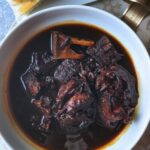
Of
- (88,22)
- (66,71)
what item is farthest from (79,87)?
(88,22)

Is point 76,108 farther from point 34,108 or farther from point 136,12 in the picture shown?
point 136,12

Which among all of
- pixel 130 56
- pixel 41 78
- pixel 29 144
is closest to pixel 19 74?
pixel 41 78

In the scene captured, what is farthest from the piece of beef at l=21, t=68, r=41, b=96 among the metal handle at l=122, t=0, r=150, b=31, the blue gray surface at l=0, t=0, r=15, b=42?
the metal handle at l=122, t=0, r=150, b=31

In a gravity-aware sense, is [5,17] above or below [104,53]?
above

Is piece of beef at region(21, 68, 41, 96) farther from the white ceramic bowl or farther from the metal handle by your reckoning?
the metal handle

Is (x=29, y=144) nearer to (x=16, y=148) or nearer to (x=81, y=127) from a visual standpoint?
(x=16, y=148)
